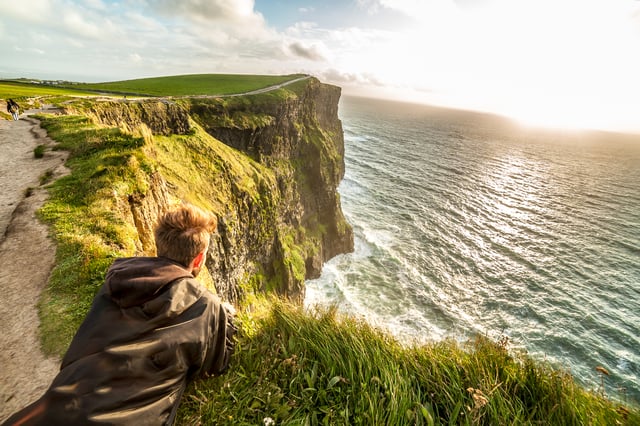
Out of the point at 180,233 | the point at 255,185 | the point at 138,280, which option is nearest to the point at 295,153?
the point at 255,185

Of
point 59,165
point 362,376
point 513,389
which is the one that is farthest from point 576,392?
point 59,165

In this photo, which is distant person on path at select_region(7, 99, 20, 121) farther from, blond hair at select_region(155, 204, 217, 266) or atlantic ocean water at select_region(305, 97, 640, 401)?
atlantic ocean water at select_region(305, 97, 640, 401)

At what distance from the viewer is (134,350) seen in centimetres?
276

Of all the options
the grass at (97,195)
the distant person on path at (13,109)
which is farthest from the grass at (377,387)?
the distant person on path at (13,109)

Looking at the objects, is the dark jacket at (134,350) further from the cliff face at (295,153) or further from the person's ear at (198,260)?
the cliff face at (295,153)

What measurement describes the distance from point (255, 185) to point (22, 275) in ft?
65.8

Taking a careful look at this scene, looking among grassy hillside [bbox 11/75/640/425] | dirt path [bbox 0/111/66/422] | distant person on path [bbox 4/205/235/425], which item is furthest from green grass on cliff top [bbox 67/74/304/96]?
distant person on path [bbox 4/205/235/425]

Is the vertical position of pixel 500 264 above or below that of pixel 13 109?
below

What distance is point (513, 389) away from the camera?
13.6 ft

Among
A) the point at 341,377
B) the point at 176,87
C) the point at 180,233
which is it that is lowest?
the point at 341,377

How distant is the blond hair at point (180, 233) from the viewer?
3453 millimetres

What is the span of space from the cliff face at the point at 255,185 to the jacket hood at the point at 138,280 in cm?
527

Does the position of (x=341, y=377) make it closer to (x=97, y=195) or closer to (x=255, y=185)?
(x=97, y=195)

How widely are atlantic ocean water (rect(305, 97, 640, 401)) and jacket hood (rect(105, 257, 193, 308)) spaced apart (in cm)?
675
